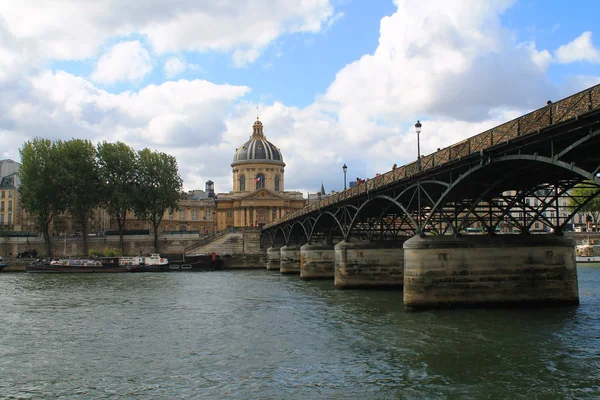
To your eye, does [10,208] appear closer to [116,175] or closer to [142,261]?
[116,175]

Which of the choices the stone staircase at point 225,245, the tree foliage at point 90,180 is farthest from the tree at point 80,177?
the stone staircase at point 225,245

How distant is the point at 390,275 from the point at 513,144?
22240 millimetres

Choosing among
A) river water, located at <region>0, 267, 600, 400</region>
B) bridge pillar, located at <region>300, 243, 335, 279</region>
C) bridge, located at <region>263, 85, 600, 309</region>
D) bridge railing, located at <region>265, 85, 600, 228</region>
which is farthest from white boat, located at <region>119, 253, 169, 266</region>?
bridge railing, located at <region>265, 85, 600, 228</region>

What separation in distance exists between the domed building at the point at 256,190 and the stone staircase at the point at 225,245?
114 ft

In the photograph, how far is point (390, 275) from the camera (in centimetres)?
4347

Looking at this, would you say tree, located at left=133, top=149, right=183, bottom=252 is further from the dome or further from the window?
the dome

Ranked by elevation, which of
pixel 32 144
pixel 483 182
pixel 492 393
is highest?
pixel 32 144

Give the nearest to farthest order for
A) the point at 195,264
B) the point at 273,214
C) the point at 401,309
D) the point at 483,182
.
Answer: the point at 483,182 < the point at 401,309 < the point at 195,264 < the point at 273,214

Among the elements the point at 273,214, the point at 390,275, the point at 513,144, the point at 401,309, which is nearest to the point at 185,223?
the point at 273,214

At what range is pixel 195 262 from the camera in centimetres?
8000

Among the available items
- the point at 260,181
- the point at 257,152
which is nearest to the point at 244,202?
the point at 260,181

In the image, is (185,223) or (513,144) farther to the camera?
(185,223)

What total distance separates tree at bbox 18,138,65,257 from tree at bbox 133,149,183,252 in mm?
10253

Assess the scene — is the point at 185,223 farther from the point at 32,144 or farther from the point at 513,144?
the point at 513,144
